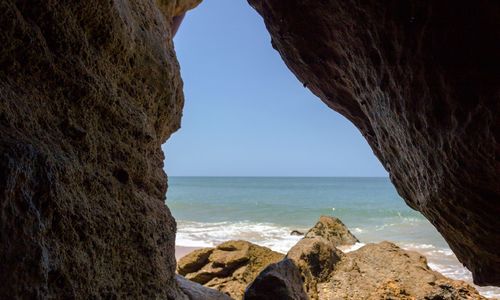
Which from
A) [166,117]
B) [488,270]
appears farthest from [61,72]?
[488,270]

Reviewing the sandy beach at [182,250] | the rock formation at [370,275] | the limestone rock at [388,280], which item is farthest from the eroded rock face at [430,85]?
the sandy beach at [182,250]

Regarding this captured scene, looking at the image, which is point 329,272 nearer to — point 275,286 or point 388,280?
point 388,280

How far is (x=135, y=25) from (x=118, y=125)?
0.99 meters

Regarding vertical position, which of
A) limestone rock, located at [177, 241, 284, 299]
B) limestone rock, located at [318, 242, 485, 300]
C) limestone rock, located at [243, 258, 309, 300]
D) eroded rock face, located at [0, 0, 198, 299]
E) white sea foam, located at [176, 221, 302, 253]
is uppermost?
eroded rock face, located at [0, 0, 198, 299]

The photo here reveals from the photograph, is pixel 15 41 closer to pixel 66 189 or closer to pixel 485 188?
pixel 66 189

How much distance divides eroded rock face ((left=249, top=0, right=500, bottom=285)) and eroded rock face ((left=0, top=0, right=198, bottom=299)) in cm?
173

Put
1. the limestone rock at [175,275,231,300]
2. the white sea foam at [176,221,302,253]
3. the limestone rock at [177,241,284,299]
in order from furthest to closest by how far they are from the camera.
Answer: the white sea foam at [176,221,302,253], the limestone rock at [177,241,284,299], the limestone rock at [175,275,231,300]

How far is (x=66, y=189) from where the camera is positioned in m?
1.59

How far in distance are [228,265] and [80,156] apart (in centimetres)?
623

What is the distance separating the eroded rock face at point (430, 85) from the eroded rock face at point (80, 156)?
5.69ft

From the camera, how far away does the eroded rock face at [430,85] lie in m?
1.87

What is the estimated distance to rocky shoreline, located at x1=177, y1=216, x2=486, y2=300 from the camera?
5.77 metres

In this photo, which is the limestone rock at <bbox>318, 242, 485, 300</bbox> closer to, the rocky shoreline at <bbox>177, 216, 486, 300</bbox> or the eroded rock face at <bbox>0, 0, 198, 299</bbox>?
the rocky shoreline at <bbox>177, 216, 486, 300</bbox>

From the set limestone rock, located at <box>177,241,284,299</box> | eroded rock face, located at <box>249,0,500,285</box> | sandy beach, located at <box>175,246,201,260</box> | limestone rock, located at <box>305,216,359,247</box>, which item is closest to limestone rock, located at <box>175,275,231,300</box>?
eroded rock face, located at <box>249,0,500,285</box>
